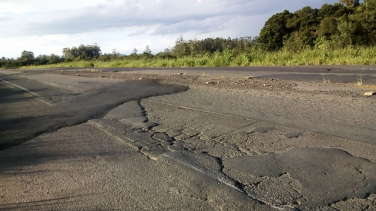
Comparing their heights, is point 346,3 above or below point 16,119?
above

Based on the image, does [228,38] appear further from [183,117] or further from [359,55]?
[183,117]

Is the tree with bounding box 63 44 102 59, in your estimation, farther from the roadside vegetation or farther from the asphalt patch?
the asphalt patch

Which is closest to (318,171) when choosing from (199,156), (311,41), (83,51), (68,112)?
(199,156)

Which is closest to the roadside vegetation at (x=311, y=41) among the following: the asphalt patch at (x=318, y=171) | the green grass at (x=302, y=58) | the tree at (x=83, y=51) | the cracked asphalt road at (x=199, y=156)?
the green grass at (x=302, y=58)

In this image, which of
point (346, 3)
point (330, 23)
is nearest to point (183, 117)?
point (330, 23)

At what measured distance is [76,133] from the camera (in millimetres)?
7891

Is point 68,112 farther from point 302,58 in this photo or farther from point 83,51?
point 83,51

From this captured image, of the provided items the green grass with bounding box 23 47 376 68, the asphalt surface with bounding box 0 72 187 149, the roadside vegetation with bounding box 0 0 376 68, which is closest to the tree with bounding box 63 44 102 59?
the roadside vegetation with bounding box 0 0 376 68

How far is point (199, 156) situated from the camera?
565cm

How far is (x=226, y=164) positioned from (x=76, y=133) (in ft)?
13.1

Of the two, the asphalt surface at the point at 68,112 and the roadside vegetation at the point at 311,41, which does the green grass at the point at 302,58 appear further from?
the asphalt surface at the point at 68,112

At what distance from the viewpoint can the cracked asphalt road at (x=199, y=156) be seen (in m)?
4.28

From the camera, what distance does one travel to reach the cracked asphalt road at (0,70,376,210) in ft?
14.0

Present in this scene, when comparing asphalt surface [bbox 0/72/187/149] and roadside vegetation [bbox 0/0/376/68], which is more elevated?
roadside vegetation [bbox 0/0/376/68]
